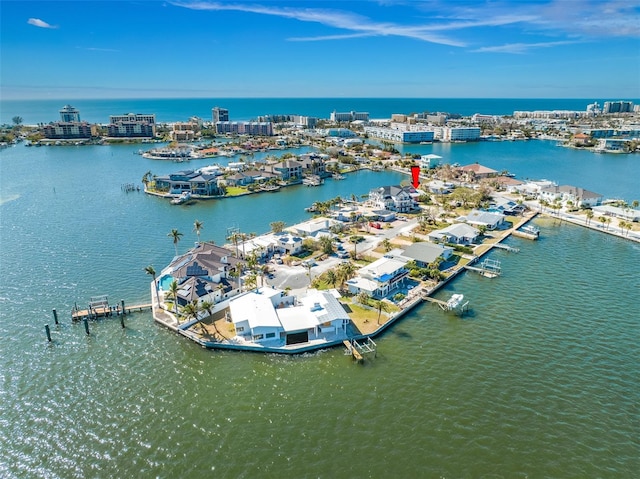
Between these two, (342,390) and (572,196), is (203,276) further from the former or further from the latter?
(572,196)

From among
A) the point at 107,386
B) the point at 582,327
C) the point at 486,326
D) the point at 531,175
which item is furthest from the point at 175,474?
the point at 531,175

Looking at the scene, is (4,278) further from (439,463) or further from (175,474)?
(439,463)

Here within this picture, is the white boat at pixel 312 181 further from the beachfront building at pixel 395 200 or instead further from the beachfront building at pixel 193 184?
the beachfront building at pixel 395 200

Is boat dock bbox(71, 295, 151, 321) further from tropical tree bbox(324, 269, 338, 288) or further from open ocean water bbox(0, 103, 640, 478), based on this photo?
tropical tree bbox(324, 269, 338, 288)

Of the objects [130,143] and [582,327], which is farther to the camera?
[130,143]

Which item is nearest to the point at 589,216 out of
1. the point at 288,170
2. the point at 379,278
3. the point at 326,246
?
the point at 379,278

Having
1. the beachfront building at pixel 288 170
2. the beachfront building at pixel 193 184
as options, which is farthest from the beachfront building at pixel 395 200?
the beachfront building at pixel 193 184
